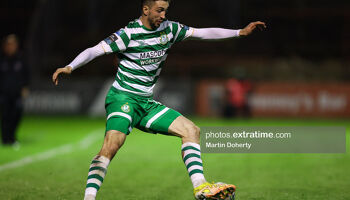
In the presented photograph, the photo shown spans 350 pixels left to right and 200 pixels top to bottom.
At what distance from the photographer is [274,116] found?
20875 millimetres

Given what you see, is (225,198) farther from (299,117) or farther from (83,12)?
(83,12)

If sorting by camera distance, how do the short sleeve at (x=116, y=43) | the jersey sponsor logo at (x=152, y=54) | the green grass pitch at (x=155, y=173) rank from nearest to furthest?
the short sleeve at (x=116, y=43), the jersey sponsor logo at (x=152, y=54), the green grass pitch at (x=155, y=173)

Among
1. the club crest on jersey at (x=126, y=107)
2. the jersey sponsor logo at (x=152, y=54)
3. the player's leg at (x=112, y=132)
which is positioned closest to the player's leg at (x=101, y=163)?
the player's leg at (x=112, y=132)

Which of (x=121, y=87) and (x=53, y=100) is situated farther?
(x=53, y=100)

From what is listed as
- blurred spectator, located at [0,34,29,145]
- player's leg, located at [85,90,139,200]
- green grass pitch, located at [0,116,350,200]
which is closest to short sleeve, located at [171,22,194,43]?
player's leg, located at [85,90,139,200]

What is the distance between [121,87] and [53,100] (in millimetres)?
16646

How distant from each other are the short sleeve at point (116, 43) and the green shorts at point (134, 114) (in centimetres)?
45

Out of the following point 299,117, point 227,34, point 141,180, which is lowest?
point 299,117

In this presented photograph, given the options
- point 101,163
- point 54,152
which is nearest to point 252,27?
point 101,163

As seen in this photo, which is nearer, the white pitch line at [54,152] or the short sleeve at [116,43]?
the short sleeve at [116,43]

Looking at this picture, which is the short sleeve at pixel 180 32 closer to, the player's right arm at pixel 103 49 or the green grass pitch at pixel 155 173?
the player's right arm at pixel 103 49

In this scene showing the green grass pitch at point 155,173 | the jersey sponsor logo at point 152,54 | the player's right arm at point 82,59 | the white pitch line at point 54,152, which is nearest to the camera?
the player's right arm at point 82,59

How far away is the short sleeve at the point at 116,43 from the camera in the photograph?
5.34 m

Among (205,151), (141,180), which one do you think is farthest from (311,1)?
(141,180)
